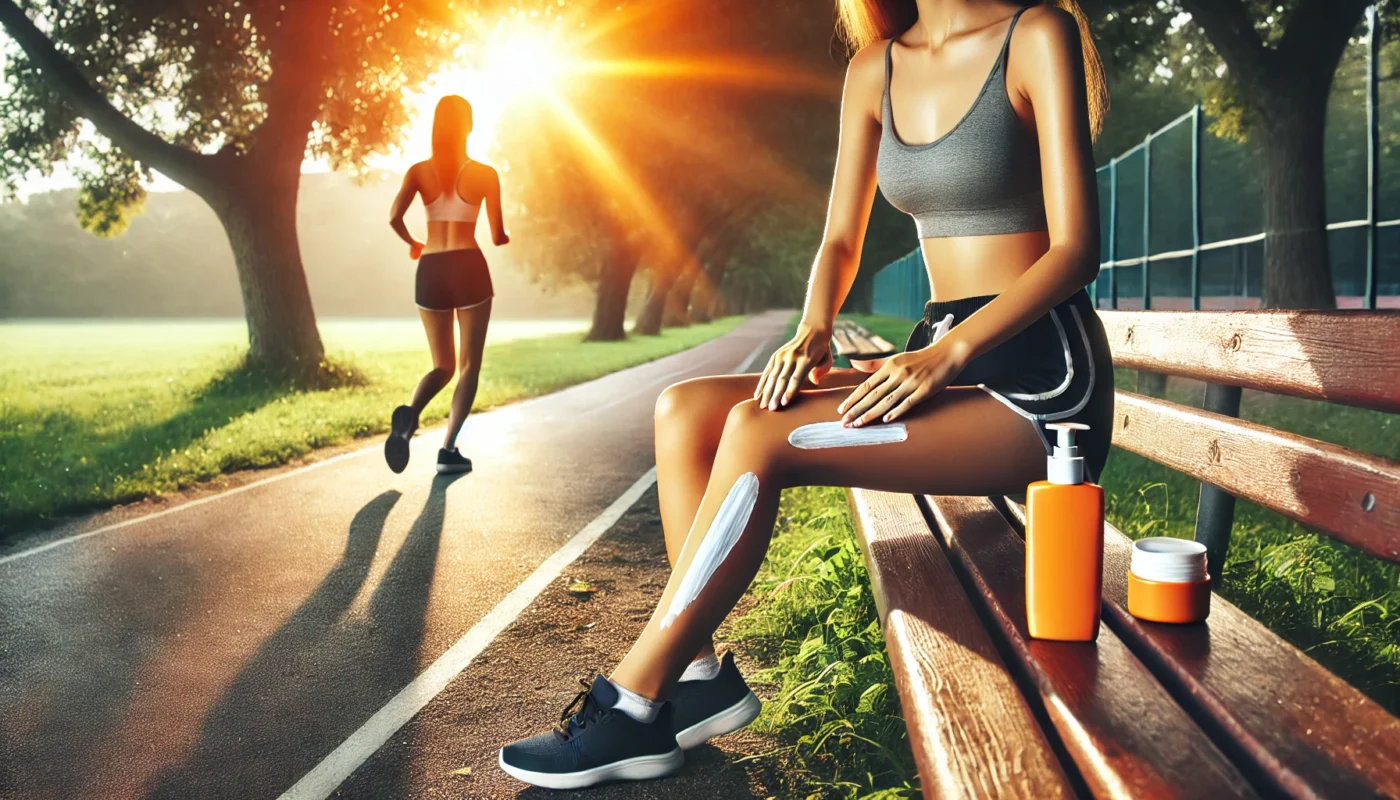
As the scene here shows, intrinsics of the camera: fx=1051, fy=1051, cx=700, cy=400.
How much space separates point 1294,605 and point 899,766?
6.00 feet

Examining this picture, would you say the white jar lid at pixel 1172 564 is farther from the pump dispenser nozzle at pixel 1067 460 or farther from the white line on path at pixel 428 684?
the white line on path at pixel 428 684

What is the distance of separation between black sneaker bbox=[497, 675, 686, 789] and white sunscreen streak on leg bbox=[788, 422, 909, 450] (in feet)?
2.30

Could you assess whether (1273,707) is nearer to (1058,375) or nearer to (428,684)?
(1058,375)

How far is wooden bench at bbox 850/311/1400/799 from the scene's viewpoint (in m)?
1.35

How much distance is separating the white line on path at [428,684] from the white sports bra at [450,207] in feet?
10.3

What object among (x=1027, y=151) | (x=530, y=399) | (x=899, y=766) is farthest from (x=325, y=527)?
(x=530, y=399)

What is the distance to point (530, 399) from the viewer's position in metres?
12.5

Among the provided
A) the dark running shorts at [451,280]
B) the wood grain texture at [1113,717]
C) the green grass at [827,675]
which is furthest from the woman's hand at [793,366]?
the dark running shorts at [451,280]

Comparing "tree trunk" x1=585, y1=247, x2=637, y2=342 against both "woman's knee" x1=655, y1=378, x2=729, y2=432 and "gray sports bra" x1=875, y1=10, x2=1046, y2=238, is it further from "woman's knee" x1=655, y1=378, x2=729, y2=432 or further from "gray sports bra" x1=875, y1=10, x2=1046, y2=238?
"gray sports bra" x1=875, y1=10, x2=1046, y2=238

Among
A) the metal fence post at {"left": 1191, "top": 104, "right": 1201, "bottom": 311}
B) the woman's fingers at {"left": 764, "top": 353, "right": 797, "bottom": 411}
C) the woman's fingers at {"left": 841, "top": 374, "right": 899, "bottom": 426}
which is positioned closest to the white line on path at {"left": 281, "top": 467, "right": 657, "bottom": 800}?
the woman's fingers at {"left": 764, "top": 353, "right": 797, "bottom": 411}

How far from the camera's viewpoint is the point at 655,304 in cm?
3694

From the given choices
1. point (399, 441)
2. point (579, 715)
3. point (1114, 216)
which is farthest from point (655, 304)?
point (579, 715)

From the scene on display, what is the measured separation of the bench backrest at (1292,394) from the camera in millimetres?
1838

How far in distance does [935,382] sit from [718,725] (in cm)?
102
